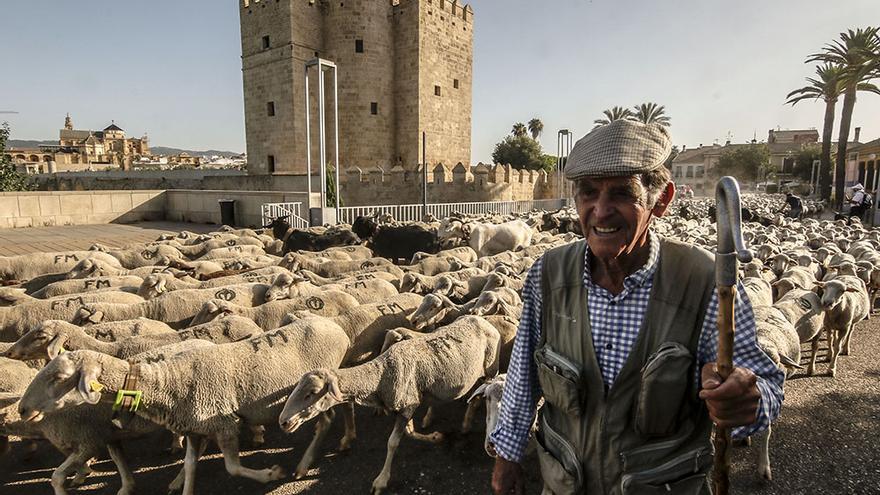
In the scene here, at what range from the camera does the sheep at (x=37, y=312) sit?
5.86 m

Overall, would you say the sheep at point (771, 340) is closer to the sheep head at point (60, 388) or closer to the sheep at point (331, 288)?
the sheep at point (331, 288)

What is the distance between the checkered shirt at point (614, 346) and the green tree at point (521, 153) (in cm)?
5803

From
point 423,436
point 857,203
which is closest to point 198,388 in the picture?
A: point 423,436

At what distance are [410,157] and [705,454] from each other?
33.3m

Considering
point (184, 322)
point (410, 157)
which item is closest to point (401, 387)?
point (184, 322)

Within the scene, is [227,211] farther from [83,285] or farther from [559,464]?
[559,464]

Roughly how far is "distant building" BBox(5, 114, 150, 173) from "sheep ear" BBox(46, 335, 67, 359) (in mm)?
58268

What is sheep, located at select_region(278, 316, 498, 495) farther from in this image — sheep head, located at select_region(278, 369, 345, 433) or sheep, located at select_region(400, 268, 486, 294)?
sheep, located at select_region(400, 268, 486, 294)

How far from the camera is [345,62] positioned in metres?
33.0

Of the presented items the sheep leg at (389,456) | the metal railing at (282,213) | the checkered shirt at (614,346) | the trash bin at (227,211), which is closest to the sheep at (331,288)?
the sheep leg at (389,456)

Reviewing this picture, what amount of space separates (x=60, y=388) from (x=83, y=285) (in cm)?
493

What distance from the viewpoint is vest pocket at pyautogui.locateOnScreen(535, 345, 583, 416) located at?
6.29ft

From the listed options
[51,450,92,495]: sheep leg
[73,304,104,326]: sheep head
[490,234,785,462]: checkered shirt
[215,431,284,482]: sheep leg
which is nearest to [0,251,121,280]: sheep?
[73,304,104,326]: sheep head

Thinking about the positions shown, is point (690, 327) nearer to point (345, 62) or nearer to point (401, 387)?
point (401, 387)
